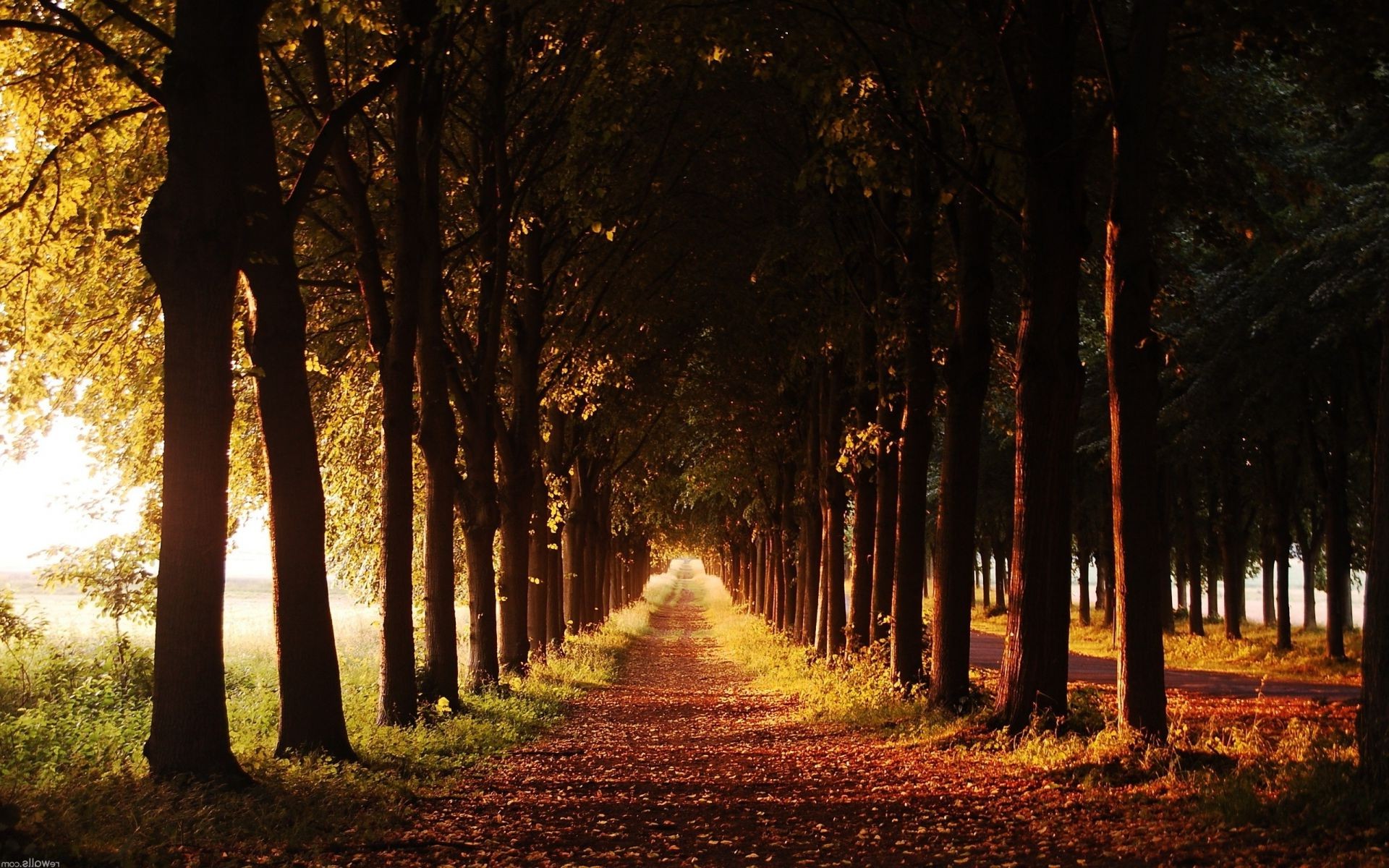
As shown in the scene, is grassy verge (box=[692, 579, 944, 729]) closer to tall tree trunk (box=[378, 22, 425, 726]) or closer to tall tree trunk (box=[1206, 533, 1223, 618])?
tall tree trunk (box=[378, 22, 425, 726])

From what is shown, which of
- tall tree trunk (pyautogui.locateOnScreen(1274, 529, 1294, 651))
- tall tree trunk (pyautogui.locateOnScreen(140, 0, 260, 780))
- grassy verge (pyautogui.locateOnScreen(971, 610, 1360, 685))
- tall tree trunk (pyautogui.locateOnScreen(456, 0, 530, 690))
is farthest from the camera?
tall tree trunk (pyautogui.locateOnScreen(1274, 529, 1294, 651))

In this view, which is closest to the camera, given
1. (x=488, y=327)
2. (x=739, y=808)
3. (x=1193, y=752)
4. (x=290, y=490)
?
(x=1193, y=752)

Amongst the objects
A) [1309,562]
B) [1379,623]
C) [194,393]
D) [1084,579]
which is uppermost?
[194,393]

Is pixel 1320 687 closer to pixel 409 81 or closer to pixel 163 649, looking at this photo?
pixel 409 81

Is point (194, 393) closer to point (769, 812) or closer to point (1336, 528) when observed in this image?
point (769, 812)

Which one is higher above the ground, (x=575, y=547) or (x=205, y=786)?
(x=575, y=547)

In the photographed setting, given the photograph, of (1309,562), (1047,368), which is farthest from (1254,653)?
(1047,368)

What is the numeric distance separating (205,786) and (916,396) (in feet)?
35.7

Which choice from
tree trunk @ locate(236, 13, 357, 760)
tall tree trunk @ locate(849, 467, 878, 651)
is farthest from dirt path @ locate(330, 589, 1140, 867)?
tall tree trunk @ locate(849, 467, 878, 651)

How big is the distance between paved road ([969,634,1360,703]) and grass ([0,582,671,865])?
1058 centimetres

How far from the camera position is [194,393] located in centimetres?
882

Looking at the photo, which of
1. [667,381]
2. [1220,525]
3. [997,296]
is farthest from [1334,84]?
[1220,525]

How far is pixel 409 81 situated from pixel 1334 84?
10117mm

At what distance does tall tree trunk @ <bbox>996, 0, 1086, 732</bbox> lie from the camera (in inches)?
456
